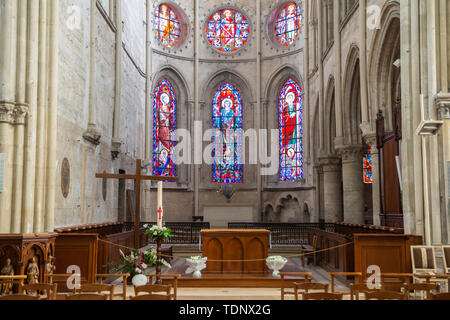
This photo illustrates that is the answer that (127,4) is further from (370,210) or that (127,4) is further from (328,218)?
(370,210)

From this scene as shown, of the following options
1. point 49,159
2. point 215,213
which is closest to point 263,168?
point 215,213

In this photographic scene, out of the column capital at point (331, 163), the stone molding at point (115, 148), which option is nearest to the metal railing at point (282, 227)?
the column capital at point (331, 163)

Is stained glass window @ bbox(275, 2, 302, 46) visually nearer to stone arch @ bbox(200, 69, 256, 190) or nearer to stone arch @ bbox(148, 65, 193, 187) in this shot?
stone arch @ bbox(200, 69, 256, 190)

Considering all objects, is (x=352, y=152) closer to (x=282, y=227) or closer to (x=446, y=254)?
(x=282, y=227)

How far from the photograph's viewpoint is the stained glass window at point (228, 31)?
27.5 meters

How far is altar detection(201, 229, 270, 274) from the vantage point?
405 inches

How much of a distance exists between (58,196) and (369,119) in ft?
30.4

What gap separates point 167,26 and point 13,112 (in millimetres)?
18737

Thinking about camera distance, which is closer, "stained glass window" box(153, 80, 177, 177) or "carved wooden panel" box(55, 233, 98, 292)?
"carved wooden panel" box(55, 233, 98, 292)

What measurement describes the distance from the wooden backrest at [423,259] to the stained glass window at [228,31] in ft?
68.5

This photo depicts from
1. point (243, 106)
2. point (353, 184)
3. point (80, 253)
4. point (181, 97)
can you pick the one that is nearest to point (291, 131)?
point (243, 106)

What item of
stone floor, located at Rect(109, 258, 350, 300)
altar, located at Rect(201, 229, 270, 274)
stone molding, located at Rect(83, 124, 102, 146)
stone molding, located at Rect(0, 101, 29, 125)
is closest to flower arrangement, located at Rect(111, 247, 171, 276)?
stone floor, located at Rect(109, 258, 350, 300)

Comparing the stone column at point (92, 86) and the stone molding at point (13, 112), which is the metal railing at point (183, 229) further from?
the stone molding at point (13, 112)

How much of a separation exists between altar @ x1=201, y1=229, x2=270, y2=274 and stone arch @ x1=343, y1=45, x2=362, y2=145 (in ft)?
27.2
